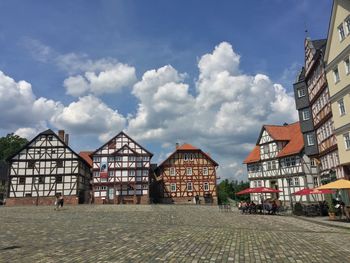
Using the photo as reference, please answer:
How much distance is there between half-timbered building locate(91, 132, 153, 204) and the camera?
185ft

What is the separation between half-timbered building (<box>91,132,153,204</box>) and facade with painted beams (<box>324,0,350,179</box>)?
117 feet

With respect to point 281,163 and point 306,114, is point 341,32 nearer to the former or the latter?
point 306,114

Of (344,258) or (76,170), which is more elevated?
(76,170)

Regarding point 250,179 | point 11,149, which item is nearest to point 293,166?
point 250,179

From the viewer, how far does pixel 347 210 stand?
68.1 ft

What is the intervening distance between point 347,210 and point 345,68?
461 inches

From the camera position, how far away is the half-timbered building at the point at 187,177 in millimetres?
61156

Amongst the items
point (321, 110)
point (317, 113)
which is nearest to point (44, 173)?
point (317, 113)

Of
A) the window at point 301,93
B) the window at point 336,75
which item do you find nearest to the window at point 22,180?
the window at point 301,93

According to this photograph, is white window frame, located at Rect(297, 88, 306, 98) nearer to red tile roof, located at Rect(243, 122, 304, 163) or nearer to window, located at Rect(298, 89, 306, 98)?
window, located at Rect(298, 89, 306, 98)

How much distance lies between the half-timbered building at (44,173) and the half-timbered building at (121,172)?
130 inches

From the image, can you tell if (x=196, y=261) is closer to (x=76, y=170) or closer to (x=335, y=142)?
(x=335, y=142)

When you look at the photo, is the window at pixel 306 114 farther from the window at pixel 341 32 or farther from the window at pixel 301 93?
the window at pixel 341 32

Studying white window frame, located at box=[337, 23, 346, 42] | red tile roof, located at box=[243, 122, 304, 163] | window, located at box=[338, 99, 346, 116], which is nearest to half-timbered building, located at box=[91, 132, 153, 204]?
red tile roof, located at box=[243, 122, 304, 163]
